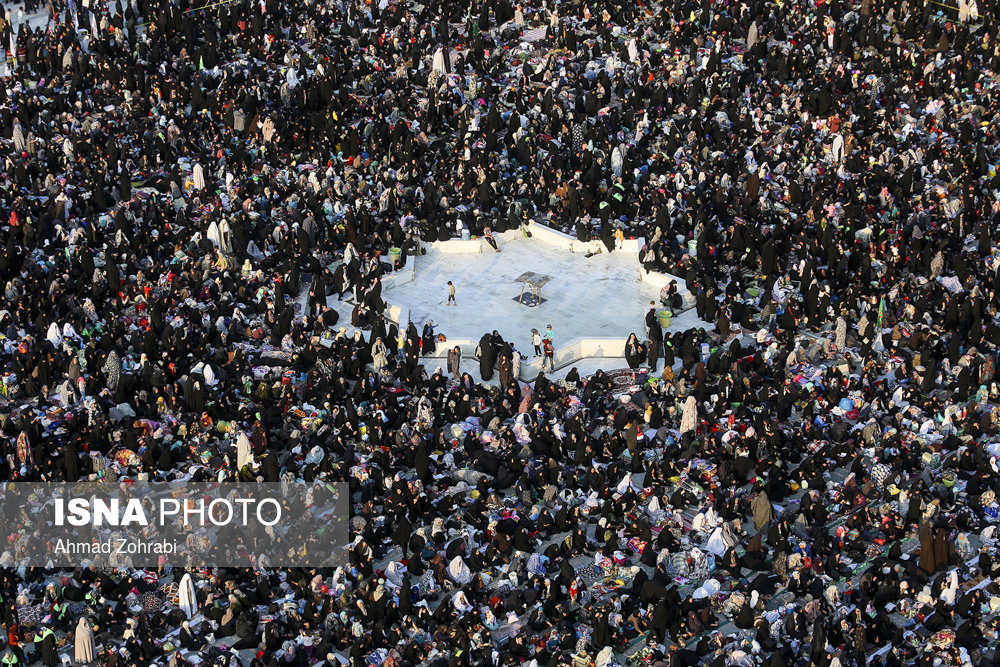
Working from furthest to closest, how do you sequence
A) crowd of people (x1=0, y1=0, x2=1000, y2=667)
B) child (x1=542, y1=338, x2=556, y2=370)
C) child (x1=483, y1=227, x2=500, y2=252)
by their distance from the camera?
child (x1=483, y1=227, x2=500, y2=252) < child (x1=542, y1=338, x2=556, y2=370) < crowd of people (x1=0, y1=0, x2=1000, y2=667)

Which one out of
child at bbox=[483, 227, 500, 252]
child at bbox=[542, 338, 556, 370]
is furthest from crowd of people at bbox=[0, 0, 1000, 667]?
child at bbox=[542, 338, 556, 370]

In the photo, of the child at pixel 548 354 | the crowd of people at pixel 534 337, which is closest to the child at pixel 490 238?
the crowd of people at pixel 534 337

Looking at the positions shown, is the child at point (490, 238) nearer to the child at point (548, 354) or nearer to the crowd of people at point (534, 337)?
the crowd of people at point (534, 337)

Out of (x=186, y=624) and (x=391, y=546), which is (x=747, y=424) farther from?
(x=186, y=624)

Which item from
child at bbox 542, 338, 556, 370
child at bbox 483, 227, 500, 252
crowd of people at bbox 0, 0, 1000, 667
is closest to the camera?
crowd of people at bbox 0, 0, 1000, 667

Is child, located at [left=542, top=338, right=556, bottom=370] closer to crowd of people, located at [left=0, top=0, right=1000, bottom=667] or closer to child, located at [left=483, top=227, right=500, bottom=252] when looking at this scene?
crowd of people, located at [left=0, top=0, right=1000, bottom=667]

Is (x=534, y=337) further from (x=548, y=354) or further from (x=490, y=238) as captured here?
(x=490, y=238)

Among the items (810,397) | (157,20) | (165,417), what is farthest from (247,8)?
(810,397)

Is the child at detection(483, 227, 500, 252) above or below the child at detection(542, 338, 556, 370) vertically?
above

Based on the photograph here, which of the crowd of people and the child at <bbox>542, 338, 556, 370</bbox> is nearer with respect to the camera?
the crowd of people
